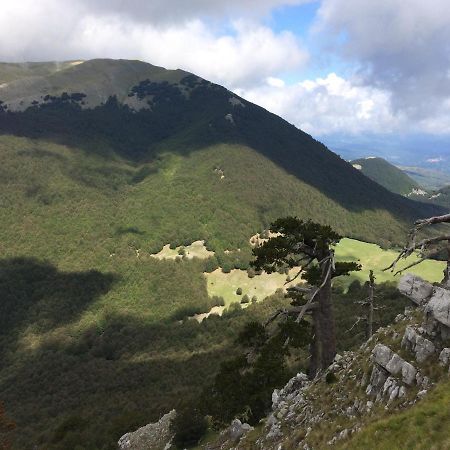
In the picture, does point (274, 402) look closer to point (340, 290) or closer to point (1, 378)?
point (340, 290)

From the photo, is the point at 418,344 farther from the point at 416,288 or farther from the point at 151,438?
the point at 151,438

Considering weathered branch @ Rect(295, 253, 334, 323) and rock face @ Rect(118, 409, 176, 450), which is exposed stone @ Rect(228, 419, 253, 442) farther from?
rock face @ Rect(118, 409, 176, 450)

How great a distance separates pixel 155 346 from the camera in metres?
172

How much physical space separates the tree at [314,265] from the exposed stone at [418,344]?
25.9 feet

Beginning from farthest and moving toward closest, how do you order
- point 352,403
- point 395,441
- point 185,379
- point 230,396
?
point 185,379
point 230,396
point 352,403
point 395,441

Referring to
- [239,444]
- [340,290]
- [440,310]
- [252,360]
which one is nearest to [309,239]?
[252,360]

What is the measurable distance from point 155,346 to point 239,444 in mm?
147517

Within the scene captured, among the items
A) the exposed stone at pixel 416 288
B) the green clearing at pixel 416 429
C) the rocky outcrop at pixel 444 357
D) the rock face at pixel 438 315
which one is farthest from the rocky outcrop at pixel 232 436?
the rocky outcrop at pixel 444 357

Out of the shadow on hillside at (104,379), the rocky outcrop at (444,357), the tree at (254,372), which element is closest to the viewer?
the rocky outcrop at (444,357)

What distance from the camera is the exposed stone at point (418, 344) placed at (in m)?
20.4

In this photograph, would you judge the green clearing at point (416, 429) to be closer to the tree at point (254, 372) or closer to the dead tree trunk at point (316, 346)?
the tree at point (254, 372)

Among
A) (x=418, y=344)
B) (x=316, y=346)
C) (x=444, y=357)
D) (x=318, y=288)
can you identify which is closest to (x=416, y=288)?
(x=418, y=344)

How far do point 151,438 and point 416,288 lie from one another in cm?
4126

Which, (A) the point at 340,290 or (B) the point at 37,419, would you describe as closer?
(B) the point at 37,419
